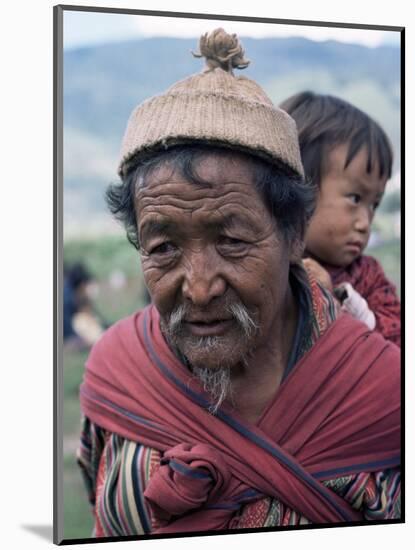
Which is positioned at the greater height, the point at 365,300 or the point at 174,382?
the point at 365,300

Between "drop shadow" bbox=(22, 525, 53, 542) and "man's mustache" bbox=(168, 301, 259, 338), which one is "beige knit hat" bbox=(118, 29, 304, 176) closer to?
"man's mustache" bbox=(168, 301, 259, 338)

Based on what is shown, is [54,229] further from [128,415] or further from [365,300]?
[365,300]

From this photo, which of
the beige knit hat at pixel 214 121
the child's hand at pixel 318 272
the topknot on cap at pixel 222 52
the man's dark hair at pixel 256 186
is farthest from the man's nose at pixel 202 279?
the topknot on cap at pixel 222 52

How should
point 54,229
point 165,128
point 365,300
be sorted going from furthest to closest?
point 365,300
point 54,229
point 165,128

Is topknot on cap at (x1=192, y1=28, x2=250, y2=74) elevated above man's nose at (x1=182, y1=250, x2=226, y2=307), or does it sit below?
above

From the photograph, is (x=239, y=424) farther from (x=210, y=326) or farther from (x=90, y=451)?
(x=90, y=451)

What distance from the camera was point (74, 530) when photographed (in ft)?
15.2

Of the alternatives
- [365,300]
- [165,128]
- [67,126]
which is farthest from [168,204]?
[365,300]

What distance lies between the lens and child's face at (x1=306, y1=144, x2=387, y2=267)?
15.5 feet

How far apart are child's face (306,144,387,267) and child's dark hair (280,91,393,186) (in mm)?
30

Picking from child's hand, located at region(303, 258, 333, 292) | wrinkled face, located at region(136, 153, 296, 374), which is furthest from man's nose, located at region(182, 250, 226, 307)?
child's hand, located at region(303, 258, 333, 292)

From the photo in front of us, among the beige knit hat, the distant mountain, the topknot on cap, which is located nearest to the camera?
the beige knit hat

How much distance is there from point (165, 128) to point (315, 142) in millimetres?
755

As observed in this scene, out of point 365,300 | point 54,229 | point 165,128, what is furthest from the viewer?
point 365,300
